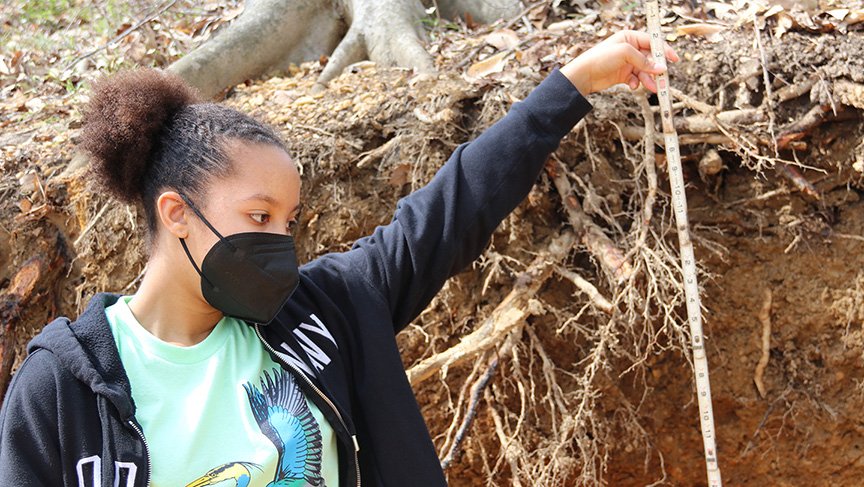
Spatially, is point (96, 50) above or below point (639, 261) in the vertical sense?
above

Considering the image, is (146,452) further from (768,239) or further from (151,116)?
(768,239)

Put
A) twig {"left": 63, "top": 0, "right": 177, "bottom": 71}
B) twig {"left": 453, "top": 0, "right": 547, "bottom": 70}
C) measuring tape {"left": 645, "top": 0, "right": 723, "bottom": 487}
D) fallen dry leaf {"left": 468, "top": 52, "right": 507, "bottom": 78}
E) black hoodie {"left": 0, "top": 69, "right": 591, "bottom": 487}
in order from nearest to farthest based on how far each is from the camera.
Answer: black hoodie {"left": 0, "top": 69, "right": 591, "bottom": 487}
measuring tape {"left": 645, "top": 0, "right": 723, "bottom": 487}
fallen dry leaf {"left": 468, "top": 52, "right": 507, "bottom": 78}
twig {"left": 453, "top": 0, "right": 547, "bottom": 70}
twig {"left": 63, "top": 0, "right": 177, "bottom": 71}

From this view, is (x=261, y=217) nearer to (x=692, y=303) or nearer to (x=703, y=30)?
Result: (x=692, y=303)

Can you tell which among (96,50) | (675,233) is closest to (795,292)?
(675,233)

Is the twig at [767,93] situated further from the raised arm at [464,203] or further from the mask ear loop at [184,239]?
the mask ear loop at [184,239]

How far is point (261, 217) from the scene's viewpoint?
165 centimetres

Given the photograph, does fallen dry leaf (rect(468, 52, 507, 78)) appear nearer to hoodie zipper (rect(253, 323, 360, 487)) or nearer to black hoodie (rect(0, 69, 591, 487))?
black hoodie (rect(0, 69, 591, 487))

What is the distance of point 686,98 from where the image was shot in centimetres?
302

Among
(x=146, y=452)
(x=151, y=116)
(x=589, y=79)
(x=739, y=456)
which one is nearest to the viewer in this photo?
(x=146, y=452)

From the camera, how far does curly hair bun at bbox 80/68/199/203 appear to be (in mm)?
1660

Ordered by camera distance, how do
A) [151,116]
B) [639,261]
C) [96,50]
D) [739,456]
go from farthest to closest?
[96,50] → [739,456] → [639,261] → [151,116]

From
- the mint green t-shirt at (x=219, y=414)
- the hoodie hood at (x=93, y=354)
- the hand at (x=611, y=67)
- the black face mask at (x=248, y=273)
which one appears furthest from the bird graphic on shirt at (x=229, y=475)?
the hand at (x=611, y=67)

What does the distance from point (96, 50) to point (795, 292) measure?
3.46 m

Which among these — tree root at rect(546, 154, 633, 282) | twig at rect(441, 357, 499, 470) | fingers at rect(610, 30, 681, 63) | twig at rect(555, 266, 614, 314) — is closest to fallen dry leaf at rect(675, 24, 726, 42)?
tree root at rect(546, 154, 633, 282)
